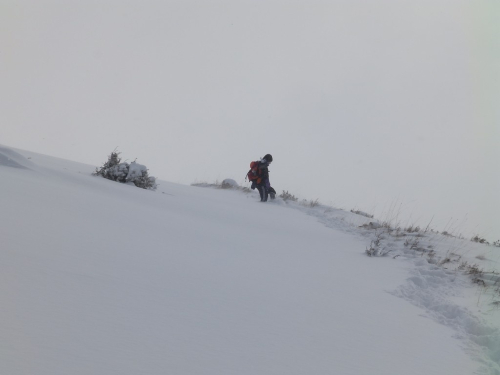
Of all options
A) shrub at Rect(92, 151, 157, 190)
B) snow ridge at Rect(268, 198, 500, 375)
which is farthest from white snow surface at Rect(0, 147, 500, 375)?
shrub at Rect(92, 151, 157, 190)

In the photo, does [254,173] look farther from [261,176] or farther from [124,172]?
[124,172]

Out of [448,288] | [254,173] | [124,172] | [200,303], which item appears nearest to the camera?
[200,303]

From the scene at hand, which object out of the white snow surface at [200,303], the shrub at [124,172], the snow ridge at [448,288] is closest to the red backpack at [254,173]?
the shrub at [124,172]

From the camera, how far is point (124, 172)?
316 inches

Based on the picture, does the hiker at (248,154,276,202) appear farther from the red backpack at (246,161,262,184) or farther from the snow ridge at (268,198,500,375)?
the snow ridge at (268,198,500,375)

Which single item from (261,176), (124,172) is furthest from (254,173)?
(124,172)

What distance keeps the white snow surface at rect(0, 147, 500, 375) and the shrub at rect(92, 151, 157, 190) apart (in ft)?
11.4

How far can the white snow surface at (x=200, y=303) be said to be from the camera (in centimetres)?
141

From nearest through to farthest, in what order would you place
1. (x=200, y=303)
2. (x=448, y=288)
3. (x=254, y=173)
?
1. (x=200, y=303)
2. (x=448, y=288)
3. (x=254, y=173)

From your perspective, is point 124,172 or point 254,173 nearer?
point 124,172

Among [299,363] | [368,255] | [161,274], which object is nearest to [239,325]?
[299,363]

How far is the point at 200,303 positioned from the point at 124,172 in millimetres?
6508

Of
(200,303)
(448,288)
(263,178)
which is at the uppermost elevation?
(263,178)

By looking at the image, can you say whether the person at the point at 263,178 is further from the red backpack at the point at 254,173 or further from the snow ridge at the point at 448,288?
the snow ridge at the point at 448,288
